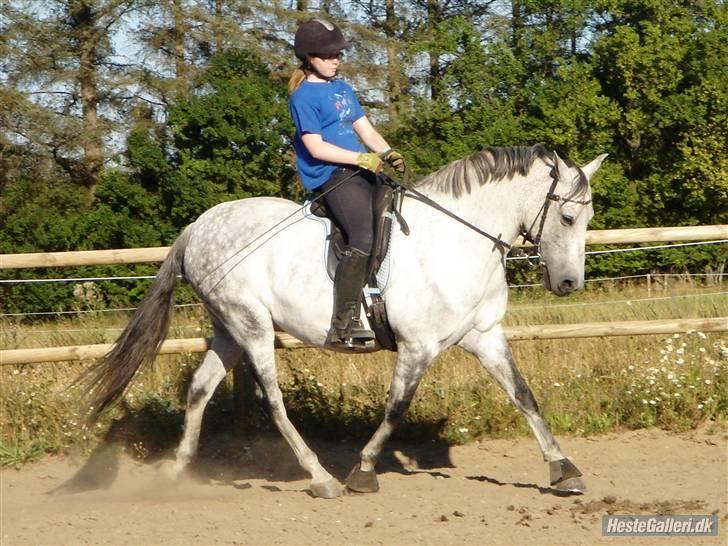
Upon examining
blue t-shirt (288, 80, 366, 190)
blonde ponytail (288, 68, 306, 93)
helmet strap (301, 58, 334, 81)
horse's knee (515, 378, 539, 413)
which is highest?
helmet strap (301, 58, 334, 81)

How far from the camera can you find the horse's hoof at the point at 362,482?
6.00 metres

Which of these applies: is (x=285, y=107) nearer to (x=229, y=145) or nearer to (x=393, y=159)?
(x=229, y=145)

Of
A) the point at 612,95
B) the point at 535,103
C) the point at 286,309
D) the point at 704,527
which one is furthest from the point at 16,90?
the point at 704,527

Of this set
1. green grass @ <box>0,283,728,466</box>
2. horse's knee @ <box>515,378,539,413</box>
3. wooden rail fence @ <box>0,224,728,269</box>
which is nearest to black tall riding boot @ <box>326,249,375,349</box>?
horse's knee @ <box>515,378,539,413</box>

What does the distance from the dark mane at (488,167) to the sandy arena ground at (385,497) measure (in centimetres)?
183

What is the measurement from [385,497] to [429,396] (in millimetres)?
1554

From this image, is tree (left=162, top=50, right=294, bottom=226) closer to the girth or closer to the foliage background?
the foliage background

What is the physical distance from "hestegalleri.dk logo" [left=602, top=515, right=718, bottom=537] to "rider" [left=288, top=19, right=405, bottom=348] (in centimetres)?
171

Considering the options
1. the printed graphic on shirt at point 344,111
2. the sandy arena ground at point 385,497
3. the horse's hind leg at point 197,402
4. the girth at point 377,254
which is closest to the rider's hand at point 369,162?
the girth at point 377,254

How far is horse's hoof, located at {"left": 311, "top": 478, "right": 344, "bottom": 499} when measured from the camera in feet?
19.7

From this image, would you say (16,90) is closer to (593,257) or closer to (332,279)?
(593,257)

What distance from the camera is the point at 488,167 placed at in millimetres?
5930

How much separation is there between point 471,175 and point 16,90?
1437cm

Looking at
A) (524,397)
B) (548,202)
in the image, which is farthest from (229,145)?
(548,202)
